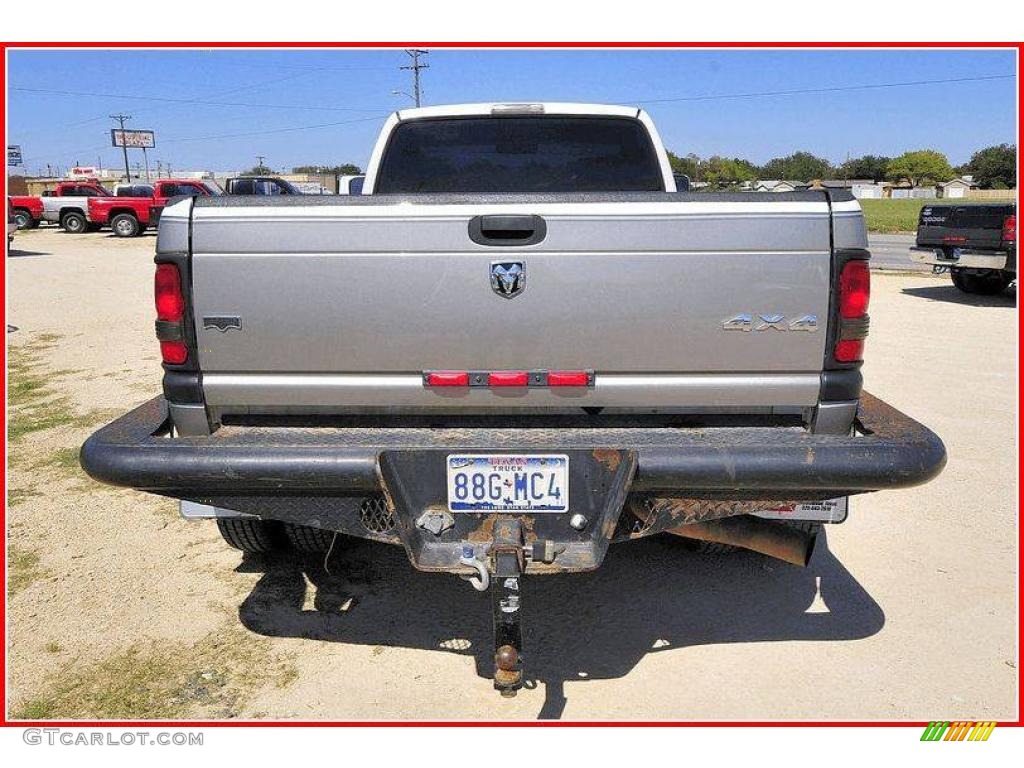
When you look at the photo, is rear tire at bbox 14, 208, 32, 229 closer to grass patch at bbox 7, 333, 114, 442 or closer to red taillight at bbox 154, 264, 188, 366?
grass patch at bbox 7, 333, 114, 442

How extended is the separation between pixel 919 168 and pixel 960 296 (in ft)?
394

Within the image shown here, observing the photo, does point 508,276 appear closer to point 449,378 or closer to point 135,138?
point 449,378

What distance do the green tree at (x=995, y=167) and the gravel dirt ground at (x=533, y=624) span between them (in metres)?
99.6

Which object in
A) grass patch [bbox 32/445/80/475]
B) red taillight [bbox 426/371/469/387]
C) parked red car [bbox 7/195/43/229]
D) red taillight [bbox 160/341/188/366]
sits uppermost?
red taillight [bbox 160/341/188/366]

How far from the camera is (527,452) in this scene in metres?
2.75

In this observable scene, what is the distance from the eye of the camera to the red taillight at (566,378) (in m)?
2.83

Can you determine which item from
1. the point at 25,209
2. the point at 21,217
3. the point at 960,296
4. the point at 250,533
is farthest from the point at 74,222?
the point at 250,533

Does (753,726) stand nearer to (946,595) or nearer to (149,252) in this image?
(946,595)

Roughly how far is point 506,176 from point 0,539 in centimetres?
334

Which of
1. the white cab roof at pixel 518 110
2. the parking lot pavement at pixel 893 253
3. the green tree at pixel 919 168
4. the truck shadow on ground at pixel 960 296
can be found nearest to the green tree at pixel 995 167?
the green tree at pixel 919 168

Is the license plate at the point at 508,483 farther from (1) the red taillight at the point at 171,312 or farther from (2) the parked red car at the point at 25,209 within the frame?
(2) the parked red car at the point at 25,209

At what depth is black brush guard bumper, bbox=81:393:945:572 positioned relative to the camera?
2.74 metres

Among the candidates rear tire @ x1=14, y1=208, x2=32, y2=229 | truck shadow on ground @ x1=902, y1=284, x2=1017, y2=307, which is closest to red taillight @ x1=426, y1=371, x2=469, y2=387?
truck shadow on ground @ x1=902, y1=284, x2=1017, y2=307

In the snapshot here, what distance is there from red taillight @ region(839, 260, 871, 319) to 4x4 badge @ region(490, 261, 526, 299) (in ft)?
3.45
